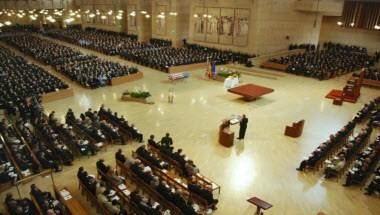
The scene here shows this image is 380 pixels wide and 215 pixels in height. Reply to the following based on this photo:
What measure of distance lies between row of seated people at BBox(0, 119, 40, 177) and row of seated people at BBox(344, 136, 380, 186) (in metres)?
9.69

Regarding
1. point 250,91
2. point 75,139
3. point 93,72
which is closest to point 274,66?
point 250,91

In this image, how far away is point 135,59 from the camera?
25.4 m

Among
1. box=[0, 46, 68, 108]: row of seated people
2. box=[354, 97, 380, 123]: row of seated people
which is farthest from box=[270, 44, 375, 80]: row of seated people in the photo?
box=[0, 46, 68, 108]: row of seated people

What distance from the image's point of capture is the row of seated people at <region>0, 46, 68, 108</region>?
14.8 meters

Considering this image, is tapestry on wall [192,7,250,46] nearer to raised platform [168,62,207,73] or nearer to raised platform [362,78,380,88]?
raised platform [168,62,207,73]

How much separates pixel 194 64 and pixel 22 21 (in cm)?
3813

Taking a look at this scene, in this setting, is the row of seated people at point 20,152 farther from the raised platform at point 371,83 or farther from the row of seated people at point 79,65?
the raised platform at point 371,83

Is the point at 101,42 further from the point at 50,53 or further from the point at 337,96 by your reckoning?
the point at 337,96

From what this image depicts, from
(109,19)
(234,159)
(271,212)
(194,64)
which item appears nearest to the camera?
(271,212)

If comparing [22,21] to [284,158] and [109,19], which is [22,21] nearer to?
[109,19]

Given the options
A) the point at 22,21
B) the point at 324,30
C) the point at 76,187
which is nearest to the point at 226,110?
the point at 76,187

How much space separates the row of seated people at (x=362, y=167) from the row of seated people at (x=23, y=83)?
14271 mm

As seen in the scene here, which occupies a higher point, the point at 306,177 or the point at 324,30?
the point at 324,30

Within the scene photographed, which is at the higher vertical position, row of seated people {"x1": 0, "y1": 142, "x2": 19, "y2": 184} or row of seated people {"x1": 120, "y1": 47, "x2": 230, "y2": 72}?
row of seated people {"x1": 120, "y1": 47, "x2": 230, "y2": 72}
